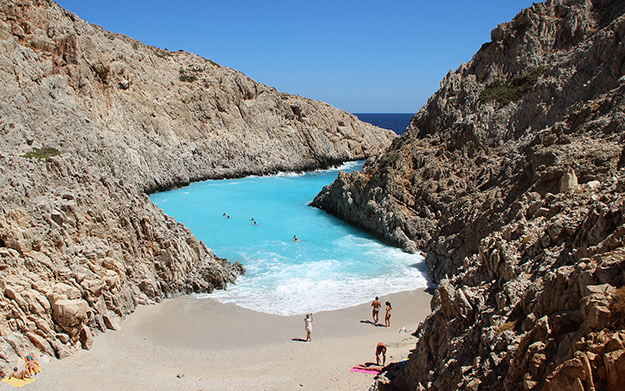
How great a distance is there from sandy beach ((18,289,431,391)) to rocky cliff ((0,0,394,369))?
3.05ft

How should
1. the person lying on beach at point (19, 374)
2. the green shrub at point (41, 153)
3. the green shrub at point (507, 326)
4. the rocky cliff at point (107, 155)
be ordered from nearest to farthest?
the green shrub at point (507, 326) < the person lying on beach at point (19, 374) < the rocky cliff at point (107, 155) < the green shrub at point (41, 153)

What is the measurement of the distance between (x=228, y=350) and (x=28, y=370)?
5179mm

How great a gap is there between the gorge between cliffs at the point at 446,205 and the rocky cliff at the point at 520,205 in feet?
0.14

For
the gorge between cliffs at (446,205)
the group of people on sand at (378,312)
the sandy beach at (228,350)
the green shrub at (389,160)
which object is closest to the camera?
the gorge between cliffs at (446,205)

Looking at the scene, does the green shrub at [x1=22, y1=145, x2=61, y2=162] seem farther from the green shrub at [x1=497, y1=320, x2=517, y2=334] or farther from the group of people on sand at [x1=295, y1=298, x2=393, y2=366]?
the green shrub at [x1=497, y1=320, x2=517, y2=334]

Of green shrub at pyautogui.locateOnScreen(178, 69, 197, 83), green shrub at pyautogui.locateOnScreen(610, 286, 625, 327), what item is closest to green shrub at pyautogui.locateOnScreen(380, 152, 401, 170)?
green shrub at pyautogui.locateOnScreen(610, 286, 625, 327)

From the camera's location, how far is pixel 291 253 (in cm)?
2527

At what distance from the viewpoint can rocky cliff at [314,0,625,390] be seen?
6199mm

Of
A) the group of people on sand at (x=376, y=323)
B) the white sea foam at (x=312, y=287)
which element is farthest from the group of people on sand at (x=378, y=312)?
the white sea foam at (x=312, y=287)

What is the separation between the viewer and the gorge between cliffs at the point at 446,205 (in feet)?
22.7

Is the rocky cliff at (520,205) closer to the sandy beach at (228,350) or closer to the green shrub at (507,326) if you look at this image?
the green shrub at (507,326)

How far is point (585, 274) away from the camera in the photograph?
6227 mm

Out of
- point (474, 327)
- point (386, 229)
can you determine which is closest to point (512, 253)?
point (474, 327)

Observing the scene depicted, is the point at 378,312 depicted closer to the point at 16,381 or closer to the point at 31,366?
the point at 31,366
